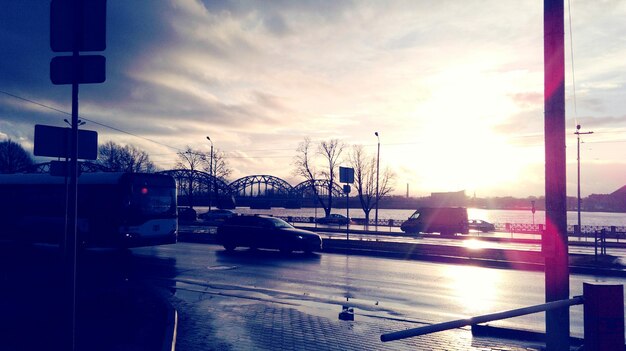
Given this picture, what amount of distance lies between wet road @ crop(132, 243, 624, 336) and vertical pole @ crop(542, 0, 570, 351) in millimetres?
3541

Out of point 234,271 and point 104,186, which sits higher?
point 104,186

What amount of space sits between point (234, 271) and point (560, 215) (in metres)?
11.6

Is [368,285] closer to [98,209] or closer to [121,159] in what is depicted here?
[98,209]

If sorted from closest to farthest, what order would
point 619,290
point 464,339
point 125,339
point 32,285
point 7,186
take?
point 619,290, point 125,339, point 464,339, point 32,285, point 7,186

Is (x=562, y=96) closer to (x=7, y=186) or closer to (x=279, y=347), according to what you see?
(x=279, y=347)

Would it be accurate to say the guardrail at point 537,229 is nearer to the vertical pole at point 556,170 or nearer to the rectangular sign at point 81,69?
the vertical pole at point 556,170

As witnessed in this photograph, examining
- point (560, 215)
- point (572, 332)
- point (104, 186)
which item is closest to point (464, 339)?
point (572, 332)

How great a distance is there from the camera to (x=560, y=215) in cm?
516

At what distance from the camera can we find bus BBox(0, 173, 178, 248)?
1848 centimetres

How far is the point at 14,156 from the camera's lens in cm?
8781

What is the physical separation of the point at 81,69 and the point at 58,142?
5.95 ft

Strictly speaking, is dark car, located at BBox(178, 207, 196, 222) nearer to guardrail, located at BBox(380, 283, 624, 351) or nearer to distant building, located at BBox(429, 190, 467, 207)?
guardrail, located at BBox(380, 283, 624, 351)

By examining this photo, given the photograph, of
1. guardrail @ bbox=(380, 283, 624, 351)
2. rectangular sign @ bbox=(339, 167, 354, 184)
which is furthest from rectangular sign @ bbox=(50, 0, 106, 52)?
rectangular sign @ bbox=(339, 167, 354, 184)

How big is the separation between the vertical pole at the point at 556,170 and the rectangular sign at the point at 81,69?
4.60 metres
